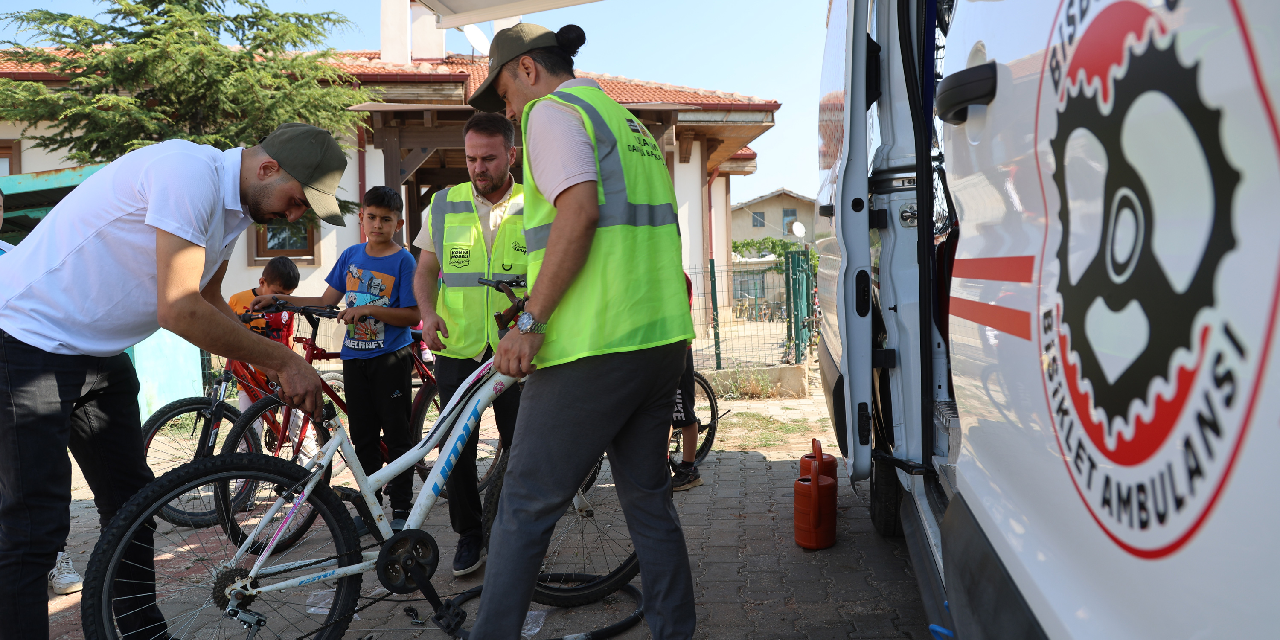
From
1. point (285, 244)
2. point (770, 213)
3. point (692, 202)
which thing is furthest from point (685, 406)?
point (770, 213)

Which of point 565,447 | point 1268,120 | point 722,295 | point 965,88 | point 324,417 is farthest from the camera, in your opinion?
point 722,295

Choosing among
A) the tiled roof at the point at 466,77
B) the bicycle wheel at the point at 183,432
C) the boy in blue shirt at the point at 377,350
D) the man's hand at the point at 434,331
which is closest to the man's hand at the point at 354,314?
the boy in blue shirt at the point at 377,350

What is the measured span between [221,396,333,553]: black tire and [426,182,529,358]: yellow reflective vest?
2.34ft

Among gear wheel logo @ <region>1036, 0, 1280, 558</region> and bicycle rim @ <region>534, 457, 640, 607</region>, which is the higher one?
gear wheel logo @ <region>1036, 0, 1280, 558</region>

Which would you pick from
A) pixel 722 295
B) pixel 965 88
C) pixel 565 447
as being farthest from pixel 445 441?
pixel 722 295

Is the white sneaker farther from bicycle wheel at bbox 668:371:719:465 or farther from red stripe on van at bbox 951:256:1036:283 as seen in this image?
red stripe on van at bbox 951:256:1036:283

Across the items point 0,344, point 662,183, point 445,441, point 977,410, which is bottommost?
point 445,441

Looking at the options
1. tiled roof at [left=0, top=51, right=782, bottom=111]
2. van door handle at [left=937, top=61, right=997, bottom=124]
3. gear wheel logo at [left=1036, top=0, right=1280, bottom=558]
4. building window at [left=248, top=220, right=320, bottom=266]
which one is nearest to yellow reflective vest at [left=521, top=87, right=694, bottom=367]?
van door handle at [left=937, top=61, right=997, bottom=124]

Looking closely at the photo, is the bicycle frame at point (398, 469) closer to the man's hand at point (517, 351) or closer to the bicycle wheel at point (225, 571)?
the bicycle wheel at point (225, 571)

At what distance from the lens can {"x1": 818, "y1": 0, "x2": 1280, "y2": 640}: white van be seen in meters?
0.68

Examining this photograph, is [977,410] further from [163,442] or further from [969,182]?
[163,442]

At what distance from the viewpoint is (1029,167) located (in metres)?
1.18

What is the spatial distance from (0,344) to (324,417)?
88cm

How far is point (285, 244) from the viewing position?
13305 millimetres
